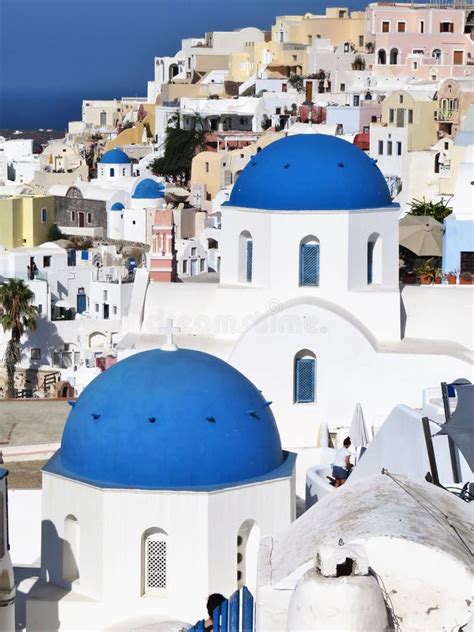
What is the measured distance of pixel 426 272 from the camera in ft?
97.9

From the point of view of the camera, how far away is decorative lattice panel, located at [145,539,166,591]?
48.0 ft

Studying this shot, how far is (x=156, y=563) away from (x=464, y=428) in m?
3.52

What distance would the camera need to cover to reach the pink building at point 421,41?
60.0m

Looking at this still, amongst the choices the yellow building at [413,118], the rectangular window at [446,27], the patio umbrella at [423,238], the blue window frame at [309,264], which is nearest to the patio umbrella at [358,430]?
the blue window frame at [309,264]

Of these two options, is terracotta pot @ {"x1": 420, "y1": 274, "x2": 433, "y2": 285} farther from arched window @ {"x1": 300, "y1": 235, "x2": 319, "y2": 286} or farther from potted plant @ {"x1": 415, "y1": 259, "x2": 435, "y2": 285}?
arched window @ {"x1": 300, "y1": 235, "x2": 319, "y2": 286}

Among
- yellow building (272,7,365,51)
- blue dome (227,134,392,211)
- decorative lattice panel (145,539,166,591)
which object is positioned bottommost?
decorative lattice panel (145,539,166,591)

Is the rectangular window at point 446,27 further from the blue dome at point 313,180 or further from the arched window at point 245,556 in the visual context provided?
the arched window at point 245,556

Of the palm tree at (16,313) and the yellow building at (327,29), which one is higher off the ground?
the yellow building at (327,29)

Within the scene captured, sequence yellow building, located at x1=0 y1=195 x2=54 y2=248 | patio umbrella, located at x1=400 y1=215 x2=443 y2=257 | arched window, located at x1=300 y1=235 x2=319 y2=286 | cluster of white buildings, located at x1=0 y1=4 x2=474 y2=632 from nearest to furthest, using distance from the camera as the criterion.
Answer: cluster of white buildings, located at x1=0 y1=4 x2=474 y2=632 < arched window, located at x1=300 y1=235 x2=319 y2=286 < patio umbrella, located at x1=400 y1=215 x2=443 y2=257 < yellow building, located at x1=0 y1=195 x2=54 y2=248

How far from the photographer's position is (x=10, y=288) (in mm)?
38344

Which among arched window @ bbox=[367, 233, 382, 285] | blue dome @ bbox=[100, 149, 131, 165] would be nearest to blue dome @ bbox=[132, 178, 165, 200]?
blue dome @ bbox=[100, 149, 131, 165]

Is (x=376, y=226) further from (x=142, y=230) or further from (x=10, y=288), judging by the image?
(x=142, y=230)

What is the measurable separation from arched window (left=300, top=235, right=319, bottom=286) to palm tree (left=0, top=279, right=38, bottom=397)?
1729cm

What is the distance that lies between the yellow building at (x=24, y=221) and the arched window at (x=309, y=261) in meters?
29.9
